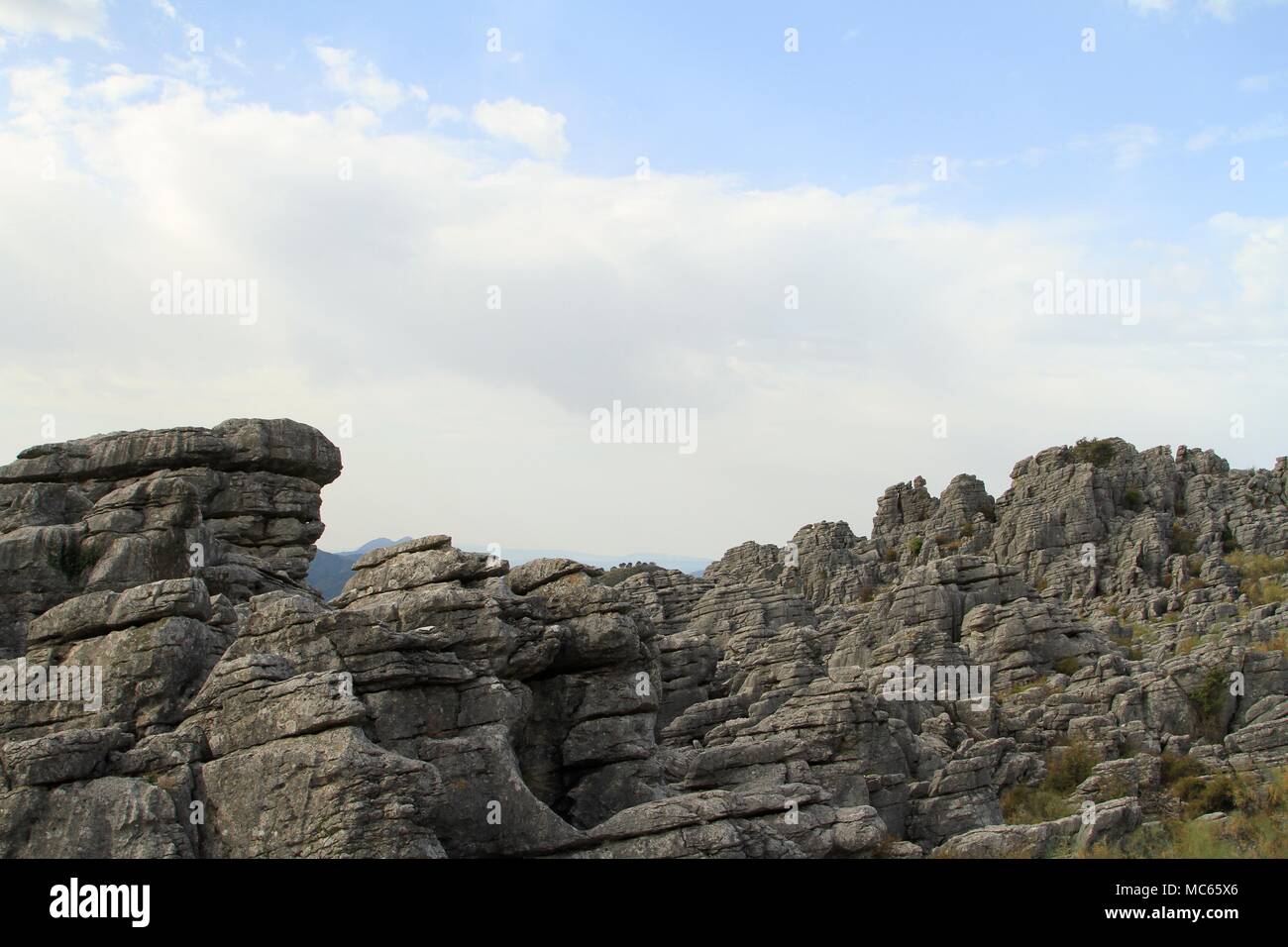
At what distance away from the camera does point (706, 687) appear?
56.7 meters

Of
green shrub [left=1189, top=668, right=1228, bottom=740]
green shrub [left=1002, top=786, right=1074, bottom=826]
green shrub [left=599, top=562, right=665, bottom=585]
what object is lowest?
green shrub [left=1002, top=786, right=1074, bottom=826]

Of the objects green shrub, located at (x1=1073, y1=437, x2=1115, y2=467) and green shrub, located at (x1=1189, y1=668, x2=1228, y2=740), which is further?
green shrub, located at (x1=1073, y1=437, x2=1115, y2=467)

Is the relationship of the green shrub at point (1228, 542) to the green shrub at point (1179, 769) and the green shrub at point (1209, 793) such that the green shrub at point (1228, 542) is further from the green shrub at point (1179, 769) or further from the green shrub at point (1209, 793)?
the green shrub at point (1209, 793)

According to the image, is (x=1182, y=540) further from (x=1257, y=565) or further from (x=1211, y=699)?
(x=1211, y=699)

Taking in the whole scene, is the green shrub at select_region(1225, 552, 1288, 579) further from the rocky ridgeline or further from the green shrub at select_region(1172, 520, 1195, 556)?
the rocky ridgeline

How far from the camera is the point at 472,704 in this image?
28.7 m

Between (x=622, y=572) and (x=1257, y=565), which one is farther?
(x=622, y=572)

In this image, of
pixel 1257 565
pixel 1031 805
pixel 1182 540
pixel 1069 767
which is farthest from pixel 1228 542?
pixel 1031 805

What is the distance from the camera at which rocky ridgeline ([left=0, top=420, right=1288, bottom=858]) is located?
23016 millimetres

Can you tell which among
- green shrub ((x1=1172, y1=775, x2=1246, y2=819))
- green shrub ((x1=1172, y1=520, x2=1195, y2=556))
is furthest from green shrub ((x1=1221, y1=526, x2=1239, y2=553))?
green shrub ((x1=1172, y1=775, x2=1246, y2=819))

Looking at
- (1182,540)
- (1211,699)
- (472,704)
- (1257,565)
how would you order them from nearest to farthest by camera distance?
(472,704) → (1211,699) → (1257,565) → (1182,540)

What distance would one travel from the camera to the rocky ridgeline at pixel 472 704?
23016 mm
